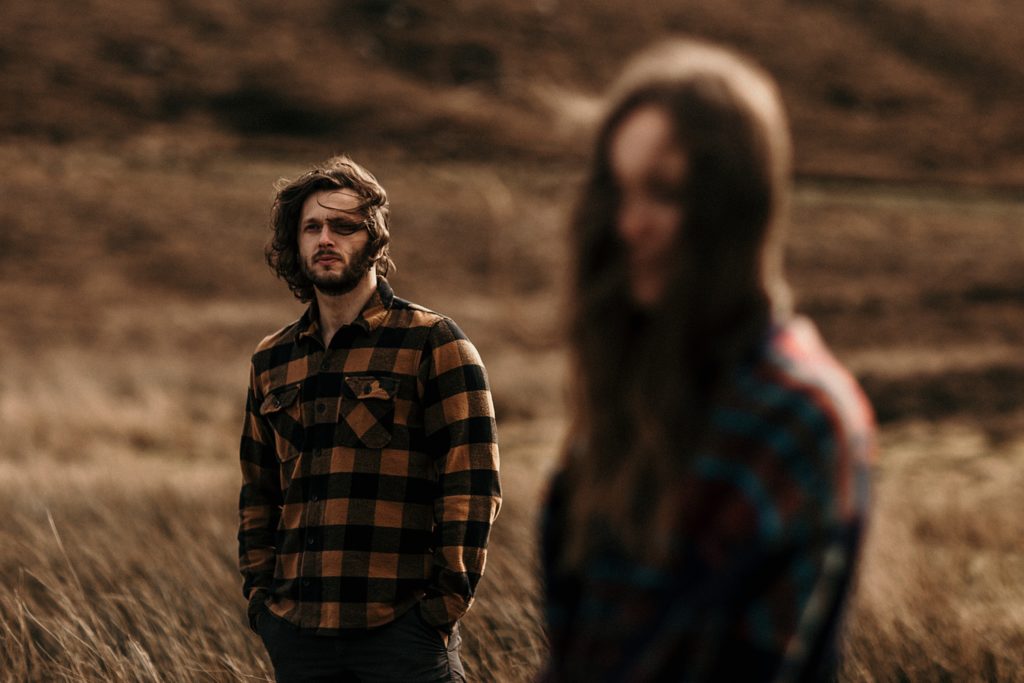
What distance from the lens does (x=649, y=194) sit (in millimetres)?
1197

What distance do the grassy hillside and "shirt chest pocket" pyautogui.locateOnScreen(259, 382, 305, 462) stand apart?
3721cm

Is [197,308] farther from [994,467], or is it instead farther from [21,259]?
[994,467]

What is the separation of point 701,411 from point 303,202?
5.34 ft

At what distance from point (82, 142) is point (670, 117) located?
138 feet

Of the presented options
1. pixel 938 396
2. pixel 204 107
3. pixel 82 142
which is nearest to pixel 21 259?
pixel 82 142

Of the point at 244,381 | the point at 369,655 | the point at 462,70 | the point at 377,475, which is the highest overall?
the point at 462,70

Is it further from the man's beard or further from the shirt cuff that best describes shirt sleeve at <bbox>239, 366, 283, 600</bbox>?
the man's beard

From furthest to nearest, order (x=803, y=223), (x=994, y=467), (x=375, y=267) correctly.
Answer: (x=803, y=223) → (x=994, y=467) → (x=375, y=267)

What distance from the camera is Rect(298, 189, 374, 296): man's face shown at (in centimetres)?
250

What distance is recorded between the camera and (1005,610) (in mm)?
4195

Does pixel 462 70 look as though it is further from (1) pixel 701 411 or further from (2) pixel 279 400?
(1) pixel 701 411

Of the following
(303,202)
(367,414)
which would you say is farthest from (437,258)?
(367,414)

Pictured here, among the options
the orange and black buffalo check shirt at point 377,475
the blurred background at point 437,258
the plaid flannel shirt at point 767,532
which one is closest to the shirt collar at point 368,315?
the orange and black buffalo check shirt at point 377,475

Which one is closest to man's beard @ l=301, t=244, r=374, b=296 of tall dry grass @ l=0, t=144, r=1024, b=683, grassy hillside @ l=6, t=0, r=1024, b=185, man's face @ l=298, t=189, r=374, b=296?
man's face @ l=298, t=189, r=374, b=296
